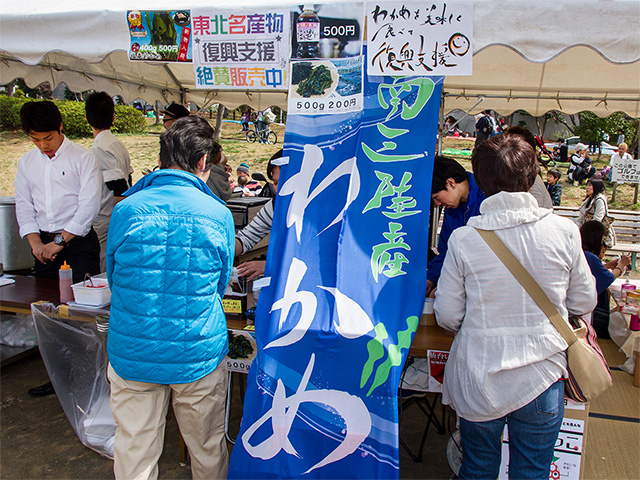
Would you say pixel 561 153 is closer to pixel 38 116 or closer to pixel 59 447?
pixel 38 116

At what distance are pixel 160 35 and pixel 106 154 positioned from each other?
178 centimetres

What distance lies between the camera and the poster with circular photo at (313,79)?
229cm

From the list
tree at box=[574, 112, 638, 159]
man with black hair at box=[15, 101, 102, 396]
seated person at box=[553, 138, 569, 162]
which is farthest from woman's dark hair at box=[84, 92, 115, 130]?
seated person at box=[553, 138, 569, 162]

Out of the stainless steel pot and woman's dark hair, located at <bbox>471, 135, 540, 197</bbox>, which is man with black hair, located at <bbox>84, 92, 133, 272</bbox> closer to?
the stainless steel pot

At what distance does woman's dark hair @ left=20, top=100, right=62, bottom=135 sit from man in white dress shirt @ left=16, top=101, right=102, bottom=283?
12mm

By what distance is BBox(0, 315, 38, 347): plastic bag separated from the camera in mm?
3564

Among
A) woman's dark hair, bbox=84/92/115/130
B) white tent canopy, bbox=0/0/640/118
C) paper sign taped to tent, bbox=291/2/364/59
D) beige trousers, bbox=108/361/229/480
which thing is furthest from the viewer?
woman's dark hair, bbox=84/92/115/130

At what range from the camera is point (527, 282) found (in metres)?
1.58

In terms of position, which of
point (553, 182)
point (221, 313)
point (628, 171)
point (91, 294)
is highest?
point (628, 171)

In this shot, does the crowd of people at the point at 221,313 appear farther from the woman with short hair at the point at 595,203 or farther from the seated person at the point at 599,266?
the woman with short hair at the point at 595,203

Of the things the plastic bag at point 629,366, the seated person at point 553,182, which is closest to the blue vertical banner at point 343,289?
the plastic bag at point 629,366

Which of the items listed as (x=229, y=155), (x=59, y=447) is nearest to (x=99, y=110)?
(x=59, y=447)

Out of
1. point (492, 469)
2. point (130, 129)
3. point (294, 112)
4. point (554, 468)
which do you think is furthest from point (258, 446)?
point (130, 129)

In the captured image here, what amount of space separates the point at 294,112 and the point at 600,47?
4.46ft
